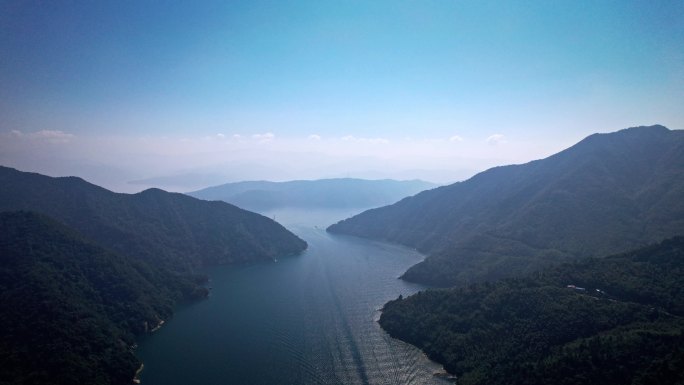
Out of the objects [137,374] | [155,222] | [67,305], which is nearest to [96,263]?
[67,305]

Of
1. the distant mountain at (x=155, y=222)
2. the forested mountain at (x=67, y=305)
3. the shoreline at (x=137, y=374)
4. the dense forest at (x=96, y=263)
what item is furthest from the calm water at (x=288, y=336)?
the distant mountain at (x=155, y=222)

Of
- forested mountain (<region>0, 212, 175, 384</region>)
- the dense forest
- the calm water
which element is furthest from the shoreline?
forested mountain (<region>0, 212, 175, 384</region>)

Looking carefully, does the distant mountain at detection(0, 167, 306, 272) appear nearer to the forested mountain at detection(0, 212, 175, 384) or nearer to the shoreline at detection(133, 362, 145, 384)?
→ the forested mountain at detection(0, 212, 175, 384)

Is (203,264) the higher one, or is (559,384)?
(203,264)

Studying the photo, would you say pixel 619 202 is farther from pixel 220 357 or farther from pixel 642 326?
pixel 220 357

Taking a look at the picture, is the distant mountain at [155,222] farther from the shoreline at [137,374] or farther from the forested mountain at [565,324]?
the forested mountain at [565,324]

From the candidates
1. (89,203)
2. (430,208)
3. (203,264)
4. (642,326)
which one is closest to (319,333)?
(642,326)
